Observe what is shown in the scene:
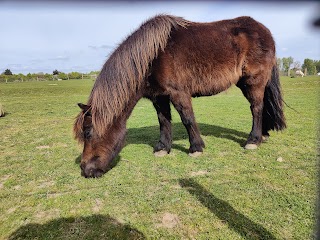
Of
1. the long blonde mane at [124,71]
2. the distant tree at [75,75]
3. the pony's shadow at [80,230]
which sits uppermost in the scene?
the distant tree at [75,75]

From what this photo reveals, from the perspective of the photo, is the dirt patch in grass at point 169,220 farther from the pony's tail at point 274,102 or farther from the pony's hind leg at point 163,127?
the pony's tail at point 274,102

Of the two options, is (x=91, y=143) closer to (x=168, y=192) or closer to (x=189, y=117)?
(x=168, y=192)

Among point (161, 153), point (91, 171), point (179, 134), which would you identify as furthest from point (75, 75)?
point (91, 171)

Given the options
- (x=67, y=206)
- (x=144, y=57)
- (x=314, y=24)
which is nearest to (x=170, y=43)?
(x=144, y=57)

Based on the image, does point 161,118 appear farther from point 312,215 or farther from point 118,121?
point 312,215

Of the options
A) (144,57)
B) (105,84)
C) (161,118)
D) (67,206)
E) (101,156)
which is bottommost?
(67,206)

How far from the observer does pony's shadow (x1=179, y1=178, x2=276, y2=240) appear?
104 inches

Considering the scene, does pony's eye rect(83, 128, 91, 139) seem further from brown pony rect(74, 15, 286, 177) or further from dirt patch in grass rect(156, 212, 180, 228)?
dirt patch in grass rect(156, 212, 180, 228)

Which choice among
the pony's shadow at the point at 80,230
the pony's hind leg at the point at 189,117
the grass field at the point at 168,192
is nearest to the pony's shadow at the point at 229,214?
the grass field at the point at 168,192

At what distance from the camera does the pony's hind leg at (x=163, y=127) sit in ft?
17.4

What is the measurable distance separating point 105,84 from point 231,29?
2.91 m

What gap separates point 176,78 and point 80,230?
3.00m

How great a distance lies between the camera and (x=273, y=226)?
273 cm

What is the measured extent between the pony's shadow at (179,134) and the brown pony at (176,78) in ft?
2.05
